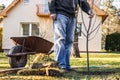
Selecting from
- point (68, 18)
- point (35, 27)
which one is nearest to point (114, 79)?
point (68, 18)

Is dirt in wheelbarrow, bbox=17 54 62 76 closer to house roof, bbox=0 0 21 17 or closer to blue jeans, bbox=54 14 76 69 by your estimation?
blue jeans, bbox=54 14 76 69

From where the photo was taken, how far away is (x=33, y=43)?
33.0 ft

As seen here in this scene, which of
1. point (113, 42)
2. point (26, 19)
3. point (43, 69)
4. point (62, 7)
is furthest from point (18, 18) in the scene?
point (43, 69)

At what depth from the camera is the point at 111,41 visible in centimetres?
3959

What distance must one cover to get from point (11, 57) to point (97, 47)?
1197 inches

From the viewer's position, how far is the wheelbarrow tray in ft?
32.6

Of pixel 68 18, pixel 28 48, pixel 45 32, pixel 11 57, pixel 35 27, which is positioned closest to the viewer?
pixel 68 18

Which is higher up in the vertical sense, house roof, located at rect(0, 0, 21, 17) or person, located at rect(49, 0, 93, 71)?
house roof, located at rect(0, 0, 21, 17)

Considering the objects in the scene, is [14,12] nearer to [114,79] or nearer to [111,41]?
[111,41]

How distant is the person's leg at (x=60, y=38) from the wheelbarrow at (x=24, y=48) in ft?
4.88

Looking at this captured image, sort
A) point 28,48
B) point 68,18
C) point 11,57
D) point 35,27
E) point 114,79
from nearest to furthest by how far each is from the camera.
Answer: point 114,79 → point 68,18 → point 11,57 → point 28,48 → point 35,27

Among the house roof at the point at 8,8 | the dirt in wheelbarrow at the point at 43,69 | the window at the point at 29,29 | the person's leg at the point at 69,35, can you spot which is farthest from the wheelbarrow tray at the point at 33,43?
the window at the point at 29,29

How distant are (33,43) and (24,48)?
10.0 inches

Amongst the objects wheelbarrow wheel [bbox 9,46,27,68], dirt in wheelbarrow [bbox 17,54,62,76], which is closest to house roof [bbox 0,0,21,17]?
wheelbarrow wheel [bbox 9,46,27,68]
